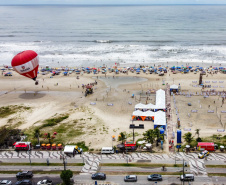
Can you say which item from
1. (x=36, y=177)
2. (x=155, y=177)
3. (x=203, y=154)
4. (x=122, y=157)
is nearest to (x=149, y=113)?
(x=122, y=157)

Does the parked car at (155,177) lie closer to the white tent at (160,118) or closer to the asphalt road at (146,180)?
the asphalt road at (146,180)

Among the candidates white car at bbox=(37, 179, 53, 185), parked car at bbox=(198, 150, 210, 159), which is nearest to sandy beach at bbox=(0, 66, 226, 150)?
parked car at bbox=(198, 150, 210, 159)

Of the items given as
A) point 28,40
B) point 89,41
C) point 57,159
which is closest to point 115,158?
point 57,159

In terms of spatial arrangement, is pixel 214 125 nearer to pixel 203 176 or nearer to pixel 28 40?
pixel 203 176

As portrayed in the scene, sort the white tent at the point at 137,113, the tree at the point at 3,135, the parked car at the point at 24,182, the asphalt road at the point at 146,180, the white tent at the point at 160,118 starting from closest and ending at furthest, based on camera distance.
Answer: the asphalt road at the point at 146,180 < the parked car at the point at 24,182 < the tree at the point at 3,135 < the white tent at the point at 160,118 < the white tent at the point at 137,113

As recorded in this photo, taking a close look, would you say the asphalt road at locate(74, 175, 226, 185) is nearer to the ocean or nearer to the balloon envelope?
the balloon envelope

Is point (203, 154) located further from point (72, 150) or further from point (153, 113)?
point (72, 150)

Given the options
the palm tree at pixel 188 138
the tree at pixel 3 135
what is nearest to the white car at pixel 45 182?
the tree at pixel 3 135
